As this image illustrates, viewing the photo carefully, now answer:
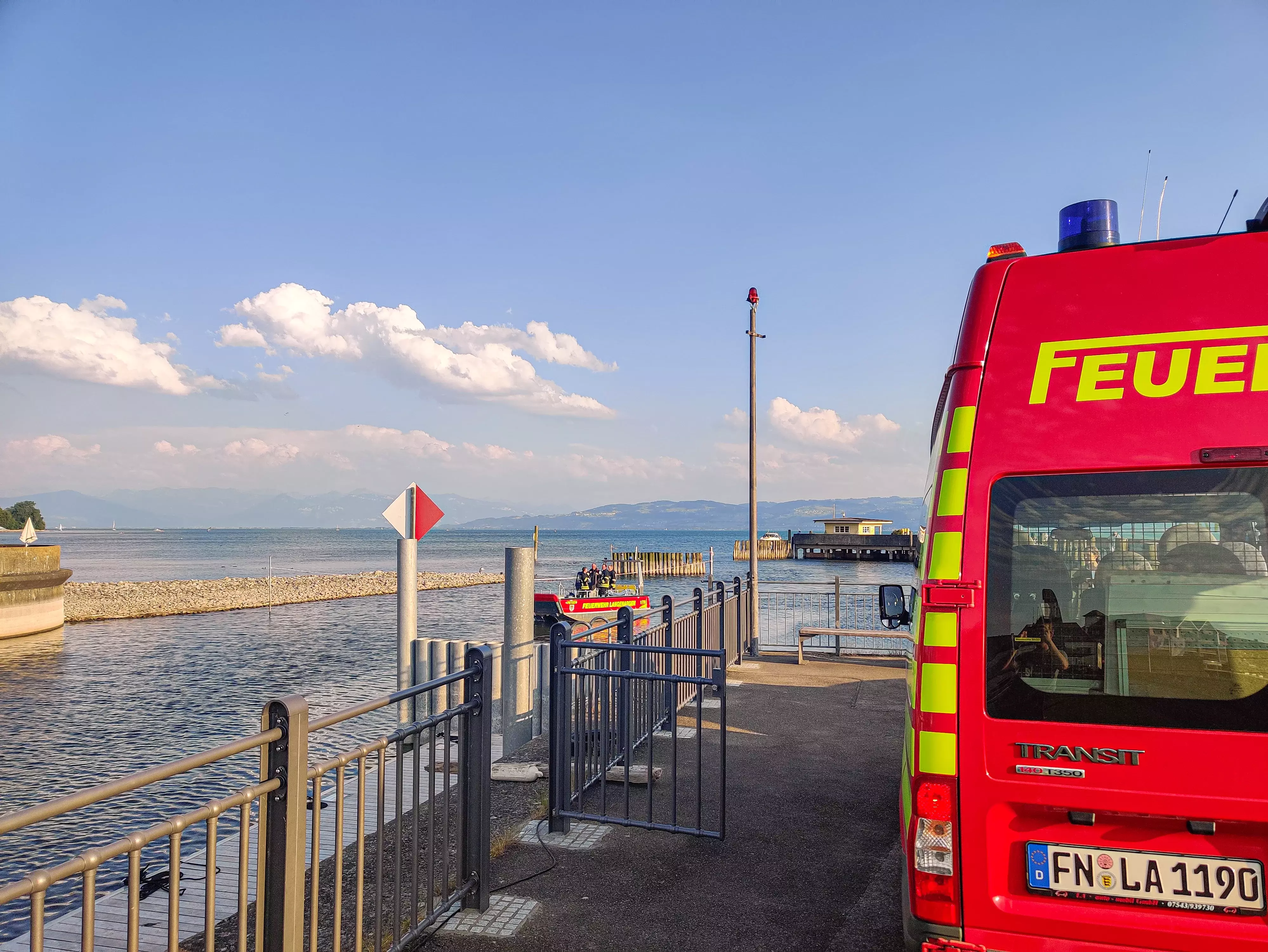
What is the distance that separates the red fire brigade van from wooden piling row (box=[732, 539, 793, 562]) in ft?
337

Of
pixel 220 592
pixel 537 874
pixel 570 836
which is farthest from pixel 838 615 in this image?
pixel 220 592

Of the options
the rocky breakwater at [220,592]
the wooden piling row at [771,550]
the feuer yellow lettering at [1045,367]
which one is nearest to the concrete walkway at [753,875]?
the feuer yellow lettering at [1045,367]

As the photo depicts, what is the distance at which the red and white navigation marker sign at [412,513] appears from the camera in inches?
333

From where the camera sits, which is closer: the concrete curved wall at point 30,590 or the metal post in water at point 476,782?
the metal post in water at point 476,782

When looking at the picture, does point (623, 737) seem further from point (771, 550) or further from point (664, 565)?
point (771, 550)

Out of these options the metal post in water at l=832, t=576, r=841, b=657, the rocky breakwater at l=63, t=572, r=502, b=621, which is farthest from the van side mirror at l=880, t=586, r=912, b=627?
the rocky breakwater at l=63, t=572, r=502, b=621

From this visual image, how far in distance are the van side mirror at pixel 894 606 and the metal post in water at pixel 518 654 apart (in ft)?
14.1

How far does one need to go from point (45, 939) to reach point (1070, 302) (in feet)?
20.2

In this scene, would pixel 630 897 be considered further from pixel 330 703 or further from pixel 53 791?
pixel 330 703

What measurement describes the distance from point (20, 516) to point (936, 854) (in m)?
144

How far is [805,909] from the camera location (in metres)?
4.77

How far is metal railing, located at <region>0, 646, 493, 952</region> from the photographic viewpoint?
2.40m

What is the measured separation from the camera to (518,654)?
28.7ft

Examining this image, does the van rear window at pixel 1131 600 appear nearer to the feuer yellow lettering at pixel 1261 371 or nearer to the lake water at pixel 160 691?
the feuer yellow lettering at pixel 1261 371
